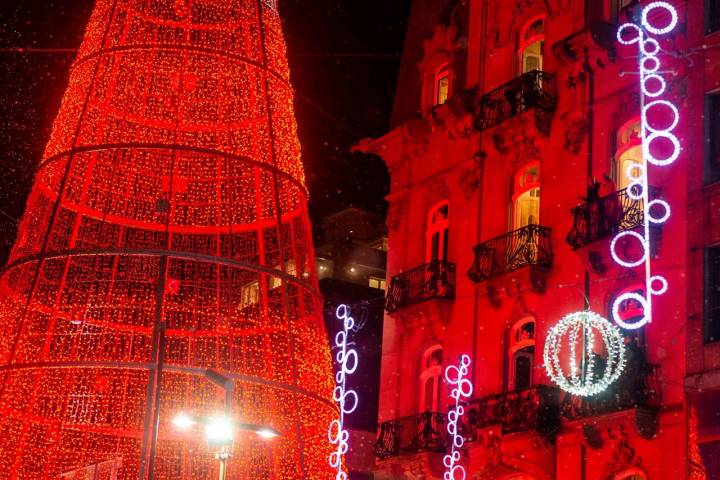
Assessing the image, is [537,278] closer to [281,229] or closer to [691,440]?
[691,440]

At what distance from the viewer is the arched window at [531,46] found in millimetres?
26422

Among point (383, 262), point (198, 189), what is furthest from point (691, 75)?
point (383, 262)

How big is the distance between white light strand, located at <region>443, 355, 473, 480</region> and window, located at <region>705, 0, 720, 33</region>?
8.54m

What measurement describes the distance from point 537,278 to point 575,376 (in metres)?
3.73

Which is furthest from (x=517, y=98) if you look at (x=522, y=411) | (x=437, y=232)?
(x=522, y=411)

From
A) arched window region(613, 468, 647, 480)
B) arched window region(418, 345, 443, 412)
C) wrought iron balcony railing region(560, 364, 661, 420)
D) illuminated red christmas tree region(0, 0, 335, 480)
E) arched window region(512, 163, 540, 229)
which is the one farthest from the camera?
arched window region(418, 345, 443, 412)

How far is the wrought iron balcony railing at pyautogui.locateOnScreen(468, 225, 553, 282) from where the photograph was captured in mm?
23828

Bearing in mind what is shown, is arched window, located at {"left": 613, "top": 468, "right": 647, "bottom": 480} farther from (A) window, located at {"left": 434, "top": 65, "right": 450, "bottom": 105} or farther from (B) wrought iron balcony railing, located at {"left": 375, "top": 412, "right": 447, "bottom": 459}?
(A) window, located at {"left": 434, "top": 65, "right": 450, "bottom": 105}

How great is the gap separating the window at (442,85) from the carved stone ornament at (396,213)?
2.64 meters

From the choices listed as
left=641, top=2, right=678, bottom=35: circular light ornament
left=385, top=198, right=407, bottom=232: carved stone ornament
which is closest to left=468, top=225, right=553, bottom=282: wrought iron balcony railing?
left=385, top=198, right=407, bottom=232: carved stone ornament

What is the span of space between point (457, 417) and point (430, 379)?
295 centimetres

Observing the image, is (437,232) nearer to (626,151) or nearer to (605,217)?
(626,151)

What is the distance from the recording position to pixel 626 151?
22.8 meters

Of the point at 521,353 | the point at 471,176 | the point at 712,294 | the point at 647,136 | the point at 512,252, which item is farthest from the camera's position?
the point at 471,176
